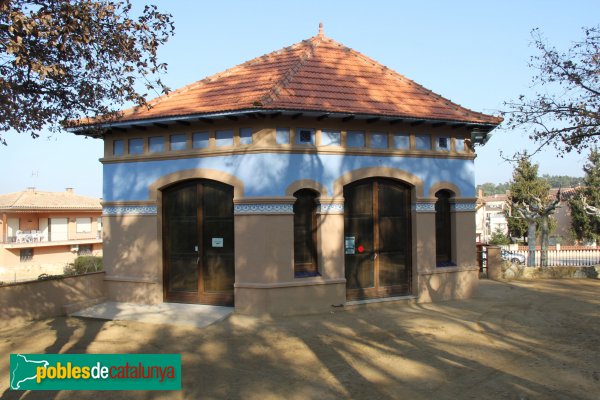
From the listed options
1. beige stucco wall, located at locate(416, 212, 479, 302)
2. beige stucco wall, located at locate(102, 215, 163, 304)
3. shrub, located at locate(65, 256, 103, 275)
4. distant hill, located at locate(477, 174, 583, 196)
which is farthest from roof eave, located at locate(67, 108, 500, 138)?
distant hill, located at locate(477, 174, 583, 196)

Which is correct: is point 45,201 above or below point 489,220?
above

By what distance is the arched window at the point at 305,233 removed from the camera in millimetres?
10352

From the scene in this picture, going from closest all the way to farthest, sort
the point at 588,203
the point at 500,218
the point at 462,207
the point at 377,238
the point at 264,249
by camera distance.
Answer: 1. the point at 264,249
2. the point at 377,238
3. the point at 462,207
4. the point at 588,203
5. the point at 500,218

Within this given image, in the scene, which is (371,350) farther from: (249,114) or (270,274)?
(249,114)

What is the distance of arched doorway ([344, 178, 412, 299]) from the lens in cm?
1071

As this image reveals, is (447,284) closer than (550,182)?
Yes

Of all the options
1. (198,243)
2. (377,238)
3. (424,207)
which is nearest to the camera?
(198,243)

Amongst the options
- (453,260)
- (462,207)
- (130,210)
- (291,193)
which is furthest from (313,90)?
(453,260)

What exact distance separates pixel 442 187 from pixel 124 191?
7.48 m

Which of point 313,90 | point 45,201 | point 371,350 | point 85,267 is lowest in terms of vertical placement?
point 371,350

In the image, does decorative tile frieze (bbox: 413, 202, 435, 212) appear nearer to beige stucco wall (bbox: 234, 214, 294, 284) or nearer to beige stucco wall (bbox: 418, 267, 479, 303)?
beige stucco wall (bbox: 418, 267, 479, 303)

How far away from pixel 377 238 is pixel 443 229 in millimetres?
2087

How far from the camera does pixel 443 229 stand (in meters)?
12.0

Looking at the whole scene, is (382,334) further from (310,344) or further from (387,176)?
(387,176)
